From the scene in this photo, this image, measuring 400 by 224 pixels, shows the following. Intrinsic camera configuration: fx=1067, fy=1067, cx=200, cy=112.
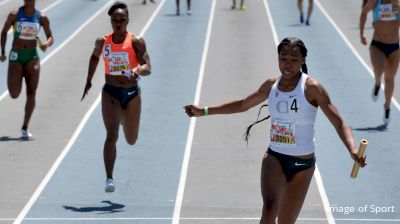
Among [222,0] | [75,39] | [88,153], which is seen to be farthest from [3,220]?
[222,0]

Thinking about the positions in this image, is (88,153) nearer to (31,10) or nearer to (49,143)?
(49,143)

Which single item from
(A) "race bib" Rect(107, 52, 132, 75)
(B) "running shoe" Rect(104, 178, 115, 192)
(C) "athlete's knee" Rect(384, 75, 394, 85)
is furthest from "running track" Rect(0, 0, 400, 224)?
(A) "race bib" Rect(107, 52, 132, 75)

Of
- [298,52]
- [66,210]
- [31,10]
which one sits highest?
[298,52]

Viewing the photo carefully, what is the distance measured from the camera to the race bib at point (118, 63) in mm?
11406

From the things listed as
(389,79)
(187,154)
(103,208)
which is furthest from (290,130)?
(389,79)

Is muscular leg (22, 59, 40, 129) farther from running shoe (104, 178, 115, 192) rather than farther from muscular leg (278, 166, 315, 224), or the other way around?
muscular leg (278, 166, 315, 224)

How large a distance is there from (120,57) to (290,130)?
12.4 ft

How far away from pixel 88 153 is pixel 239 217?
145 inches

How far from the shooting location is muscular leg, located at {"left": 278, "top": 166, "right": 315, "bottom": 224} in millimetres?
8078

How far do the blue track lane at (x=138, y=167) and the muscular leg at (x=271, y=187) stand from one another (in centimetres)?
263

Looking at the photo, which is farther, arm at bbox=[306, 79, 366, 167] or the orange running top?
the orange running top

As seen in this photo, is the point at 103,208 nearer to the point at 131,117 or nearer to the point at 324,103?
the point at 131,117

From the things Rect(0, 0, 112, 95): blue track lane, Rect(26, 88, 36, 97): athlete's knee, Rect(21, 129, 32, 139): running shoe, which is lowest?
Rect(0, 0, 112, 95): blue track lane

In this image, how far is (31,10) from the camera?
14.5 metres
